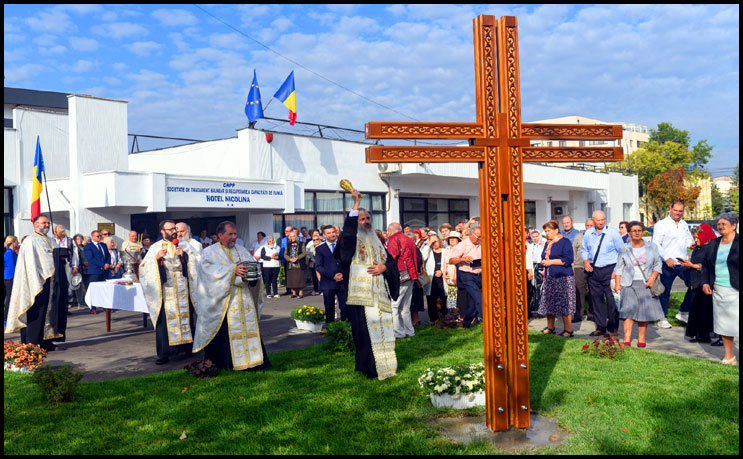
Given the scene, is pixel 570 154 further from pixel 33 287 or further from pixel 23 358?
pixel 33 287

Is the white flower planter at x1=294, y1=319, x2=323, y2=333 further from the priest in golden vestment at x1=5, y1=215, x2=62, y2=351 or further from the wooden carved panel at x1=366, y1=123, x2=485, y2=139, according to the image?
the wooden carved panel at x1=366, y1=123, x2=485, y2=139

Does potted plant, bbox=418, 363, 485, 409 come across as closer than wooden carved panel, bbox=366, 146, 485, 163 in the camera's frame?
No

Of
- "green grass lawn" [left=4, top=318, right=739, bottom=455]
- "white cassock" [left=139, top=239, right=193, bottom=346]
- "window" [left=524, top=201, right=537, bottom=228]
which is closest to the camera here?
"green grass lawn" [left=4, top=318, right=739, bottom=455]

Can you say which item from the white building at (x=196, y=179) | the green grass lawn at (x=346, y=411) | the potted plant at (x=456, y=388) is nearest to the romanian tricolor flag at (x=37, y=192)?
the white building at (x=196, y=179)

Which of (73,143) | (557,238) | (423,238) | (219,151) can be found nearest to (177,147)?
(219,151)

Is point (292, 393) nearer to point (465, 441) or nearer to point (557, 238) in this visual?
point (465, 441)

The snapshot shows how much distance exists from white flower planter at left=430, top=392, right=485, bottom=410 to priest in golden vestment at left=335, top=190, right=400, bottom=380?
56.0 inches

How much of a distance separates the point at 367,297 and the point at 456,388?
1.94 m

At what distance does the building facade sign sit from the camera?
736 inches

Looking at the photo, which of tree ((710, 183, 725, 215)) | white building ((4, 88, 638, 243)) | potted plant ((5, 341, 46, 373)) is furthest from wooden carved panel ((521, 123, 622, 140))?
tree ((710, 183, 725, 215))

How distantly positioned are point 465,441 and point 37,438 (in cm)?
360

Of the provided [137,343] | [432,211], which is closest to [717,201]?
[432,211]

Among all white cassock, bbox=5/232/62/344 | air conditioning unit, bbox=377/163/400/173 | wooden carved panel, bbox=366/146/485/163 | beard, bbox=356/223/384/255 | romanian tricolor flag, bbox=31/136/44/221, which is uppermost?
air conditioning unit, bbox=377/163/400/173

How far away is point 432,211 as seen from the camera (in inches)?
1168
